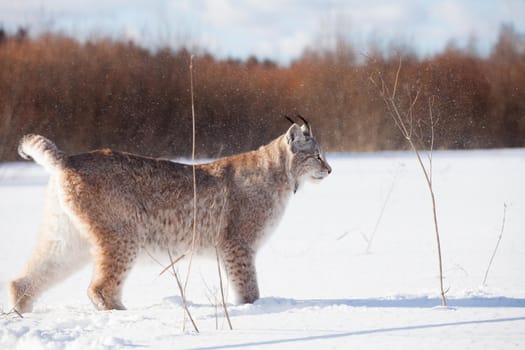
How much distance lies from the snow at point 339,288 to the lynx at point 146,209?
225 millimetres

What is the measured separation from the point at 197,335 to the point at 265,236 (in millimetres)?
1671

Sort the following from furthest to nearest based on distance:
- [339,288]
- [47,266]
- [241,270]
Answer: [339,288]
[241,270]
[47,266]

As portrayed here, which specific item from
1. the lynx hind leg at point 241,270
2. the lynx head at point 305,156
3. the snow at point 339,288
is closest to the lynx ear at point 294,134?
the lynx head at point 305,156

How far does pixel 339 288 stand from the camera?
5316 mm

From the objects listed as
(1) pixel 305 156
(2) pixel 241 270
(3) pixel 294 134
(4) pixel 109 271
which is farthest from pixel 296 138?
(4) pixel 109 271

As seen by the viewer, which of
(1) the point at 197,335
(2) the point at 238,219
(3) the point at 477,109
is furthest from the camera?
(3) the point at 477,109

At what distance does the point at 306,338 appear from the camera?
134 inches

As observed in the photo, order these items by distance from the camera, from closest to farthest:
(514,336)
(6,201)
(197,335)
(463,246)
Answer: (514,336)
(197,335)
(463,246)
(6,201)

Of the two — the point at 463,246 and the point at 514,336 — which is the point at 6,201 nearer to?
the point at 463,246

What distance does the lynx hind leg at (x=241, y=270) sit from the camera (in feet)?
16.0

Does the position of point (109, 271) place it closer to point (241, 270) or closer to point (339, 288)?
point (241, 270)

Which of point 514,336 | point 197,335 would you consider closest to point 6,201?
point 197,335

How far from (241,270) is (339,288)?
2.82 feet

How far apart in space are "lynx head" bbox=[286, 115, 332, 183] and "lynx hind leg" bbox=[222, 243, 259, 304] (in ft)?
2.71
